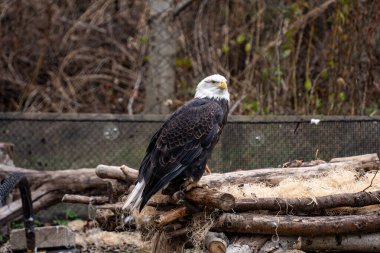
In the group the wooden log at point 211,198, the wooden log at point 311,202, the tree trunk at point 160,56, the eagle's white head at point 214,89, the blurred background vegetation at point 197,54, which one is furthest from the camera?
the tree trunk at point 160,56

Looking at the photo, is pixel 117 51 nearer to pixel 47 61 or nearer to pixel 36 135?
pixel 47 61

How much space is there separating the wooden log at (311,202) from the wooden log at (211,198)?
0.11 m

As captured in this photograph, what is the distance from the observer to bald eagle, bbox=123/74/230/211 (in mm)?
4188

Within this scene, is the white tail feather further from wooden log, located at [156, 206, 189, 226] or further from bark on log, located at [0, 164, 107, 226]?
bark on log, located at [0, 164, 107, 226]

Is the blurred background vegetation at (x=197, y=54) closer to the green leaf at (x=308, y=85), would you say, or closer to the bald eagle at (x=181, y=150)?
the green leaf at (x=308, y=85)

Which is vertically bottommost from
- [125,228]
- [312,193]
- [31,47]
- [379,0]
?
[125,228]

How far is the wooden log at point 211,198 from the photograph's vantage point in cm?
388

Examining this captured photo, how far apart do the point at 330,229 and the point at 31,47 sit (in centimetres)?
592

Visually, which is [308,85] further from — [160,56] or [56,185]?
[56,185]

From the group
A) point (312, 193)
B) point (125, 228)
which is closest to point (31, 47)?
point (125, 228)

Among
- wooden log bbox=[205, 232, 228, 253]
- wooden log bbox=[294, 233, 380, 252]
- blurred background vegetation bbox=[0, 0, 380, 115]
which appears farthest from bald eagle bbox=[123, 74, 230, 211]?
blurred background vegetation bbox=[0, 0, 380, 115]

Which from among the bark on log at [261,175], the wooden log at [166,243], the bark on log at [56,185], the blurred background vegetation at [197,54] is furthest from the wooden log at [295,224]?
the blurred background vegetation at [197,54]

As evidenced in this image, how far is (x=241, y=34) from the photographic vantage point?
26.7ft

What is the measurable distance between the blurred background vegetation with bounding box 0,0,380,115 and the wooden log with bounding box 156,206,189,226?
3.45 meters
